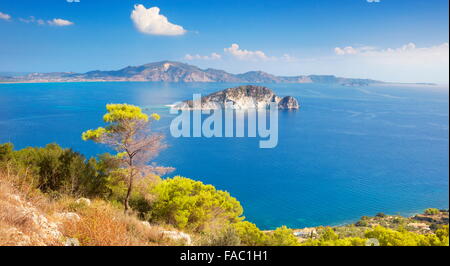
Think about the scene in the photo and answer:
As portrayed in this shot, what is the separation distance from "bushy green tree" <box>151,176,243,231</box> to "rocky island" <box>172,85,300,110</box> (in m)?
89.4

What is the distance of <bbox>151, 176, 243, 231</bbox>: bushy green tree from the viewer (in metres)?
13.6

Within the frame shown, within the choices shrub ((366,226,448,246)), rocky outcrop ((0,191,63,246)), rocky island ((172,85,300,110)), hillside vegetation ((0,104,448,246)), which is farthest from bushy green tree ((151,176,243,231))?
rocky island ((172,85,300,110))

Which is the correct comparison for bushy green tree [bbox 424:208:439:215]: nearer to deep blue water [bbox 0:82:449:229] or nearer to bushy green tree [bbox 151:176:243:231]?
deep blue water [bbox 0:82:449:229]

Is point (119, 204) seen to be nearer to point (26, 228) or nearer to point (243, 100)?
point (26, 228)

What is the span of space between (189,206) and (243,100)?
106 m

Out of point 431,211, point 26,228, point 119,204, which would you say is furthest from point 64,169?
point 431,211

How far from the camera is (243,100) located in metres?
118

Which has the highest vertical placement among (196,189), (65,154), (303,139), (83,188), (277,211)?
(65,154)

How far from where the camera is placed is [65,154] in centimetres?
1324

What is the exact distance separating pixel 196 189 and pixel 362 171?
39652 millimetres

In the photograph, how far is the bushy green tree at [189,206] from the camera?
13641 mm

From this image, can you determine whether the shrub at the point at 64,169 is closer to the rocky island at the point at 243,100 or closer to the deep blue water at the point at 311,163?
the deep blue water at the point at 311,163
